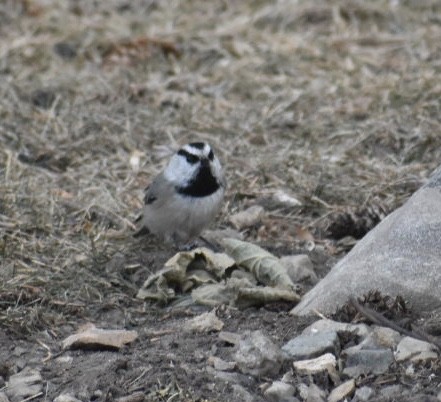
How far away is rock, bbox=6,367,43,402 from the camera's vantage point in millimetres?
5203

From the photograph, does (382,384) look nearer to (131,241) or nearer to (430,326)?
(430,326)

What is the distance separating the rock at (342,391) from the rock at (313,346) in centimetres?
25

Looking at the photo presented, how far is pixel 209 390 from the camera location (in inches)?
197

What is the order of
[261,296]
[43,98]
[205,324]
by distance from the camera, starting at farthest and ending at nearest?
1. [43,98]
2. [261,296]
3. [205,324]

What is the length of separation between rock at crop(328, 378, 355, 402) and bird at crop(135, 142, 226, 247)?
2.43 metres

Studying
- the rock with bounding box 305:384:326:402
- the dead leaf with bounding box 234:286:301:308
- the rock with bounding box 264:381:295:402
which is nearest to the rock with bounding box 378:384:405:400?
the rock with bounding box 305:384:326:402

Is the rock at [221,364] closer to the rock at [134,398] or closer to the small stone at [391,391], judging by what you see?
the rock at [134,398]

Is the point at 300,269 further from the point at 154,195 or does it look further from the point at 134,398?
the point at 134,398

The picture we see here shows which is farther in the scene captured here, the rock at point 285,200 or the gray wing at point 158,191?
the rock at point 285,200

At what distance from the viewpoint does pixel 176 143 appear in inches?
347

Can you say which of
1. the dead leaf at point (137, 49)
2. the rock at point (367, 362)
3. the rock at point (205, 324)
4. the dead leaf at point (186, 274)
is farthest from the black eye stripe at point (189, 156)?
the dead leaf at point (137, 49)

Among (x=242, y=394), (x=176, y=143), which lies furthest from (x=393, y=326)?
(x=176, y=143)

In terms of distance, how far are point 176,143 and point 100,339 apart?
338 centimetres

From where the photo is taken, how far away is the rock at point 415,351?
16.6 ft
